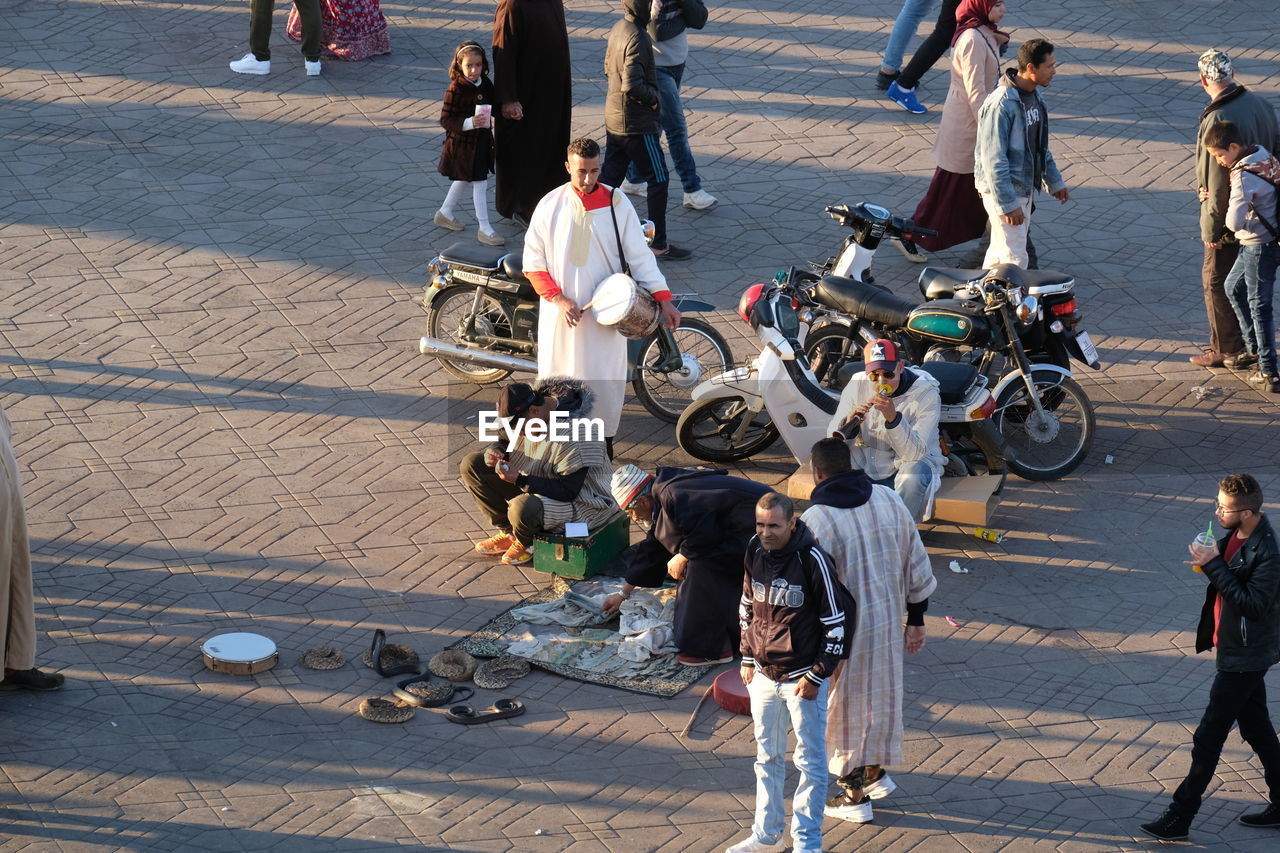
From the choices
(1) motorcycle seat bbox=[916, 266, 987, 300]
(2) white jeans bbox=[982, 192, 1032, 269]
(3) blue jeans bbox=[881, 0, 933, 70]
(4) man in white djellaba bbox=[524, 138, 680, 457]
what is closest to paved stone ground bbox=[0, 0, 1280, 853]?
(3) blue jeans bbox=[881, 0, 933, 70]

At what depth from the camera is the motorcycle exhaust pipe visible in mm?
10391

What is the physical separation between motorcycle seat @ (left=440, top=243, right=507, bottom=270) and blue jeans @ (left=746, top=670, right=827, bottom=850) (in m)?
4.32

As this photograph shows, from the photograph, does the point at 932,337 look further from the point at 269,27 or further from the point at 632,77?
the point at 269,27

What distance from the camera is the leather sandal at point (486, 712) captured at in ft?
25.2

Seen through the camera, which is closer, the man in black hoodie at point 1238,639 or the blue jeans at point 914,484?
the man in black hoodie at point 1238,639

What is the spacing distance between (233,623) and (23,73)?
821cm

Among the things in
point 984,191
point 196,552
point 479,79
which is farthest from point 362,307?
point 984,191

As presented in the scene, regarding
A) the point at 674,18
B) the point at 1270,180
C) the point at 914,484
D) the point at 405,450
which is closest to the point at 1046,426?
the point at 914,484

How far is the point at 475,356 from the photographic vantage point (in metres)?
10.4

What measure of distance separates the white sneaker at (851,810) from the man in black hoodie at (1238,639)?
42.8 inches

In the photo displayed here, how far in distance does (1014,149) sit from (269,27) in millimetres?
6657

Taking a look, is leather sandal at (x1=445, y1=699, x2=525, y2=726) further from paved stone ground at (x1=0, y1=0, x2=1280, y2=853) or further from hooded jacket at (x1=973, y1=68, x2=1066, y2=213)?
hooded jacket at (x1=973, y1=68, x2=1066, y2=213)

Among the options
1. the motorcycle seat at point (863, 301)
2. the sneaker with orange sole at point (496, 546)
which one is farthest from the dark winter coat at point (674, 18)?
the sneaker with orange sole at point (496, 546)
